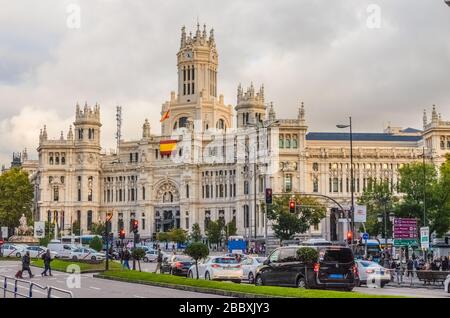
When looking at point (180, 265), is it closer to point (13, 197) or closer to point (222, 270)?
point (222, 270)

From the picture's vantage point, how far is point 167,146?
149 metres

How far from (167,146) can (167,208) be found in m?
10.7

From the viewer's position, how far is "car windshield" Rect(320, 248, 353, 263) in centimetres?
3428

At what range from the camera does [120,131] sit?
169 meters

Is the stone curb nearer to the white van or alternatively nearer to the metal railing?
the metal railing

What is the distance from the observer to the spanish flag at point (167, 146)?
148125 mm

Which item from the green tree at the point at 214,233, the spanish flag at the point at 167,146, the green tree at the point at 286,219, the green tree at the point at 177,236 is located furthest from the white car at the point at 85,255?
the spanish flag at the point at 167,146

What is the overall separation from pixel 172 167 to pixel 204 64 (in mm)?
20877

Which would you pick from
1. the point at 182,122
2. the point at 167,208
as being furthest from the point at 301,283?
the point at 182,122

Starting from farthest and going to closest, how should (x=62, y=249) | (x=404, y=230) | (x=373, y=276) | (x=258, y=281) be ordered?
1. (x=62, y=249)
2. (x=404, y=230)
3. (x=373, y=276)
4. (x=258, y=281)

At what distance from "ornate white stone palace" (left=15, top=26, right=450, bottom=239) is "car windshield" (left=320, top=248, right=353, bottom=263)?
3380 inches

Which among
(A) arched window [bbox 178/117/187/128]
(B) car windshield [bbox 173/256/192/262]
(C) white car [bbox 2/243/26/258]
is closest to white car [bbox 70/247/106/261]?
(C) white car [bbox 2/243/26/258]

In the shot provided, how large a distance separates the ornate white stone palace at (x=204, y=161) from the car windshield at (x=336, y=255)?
85.8 meters
